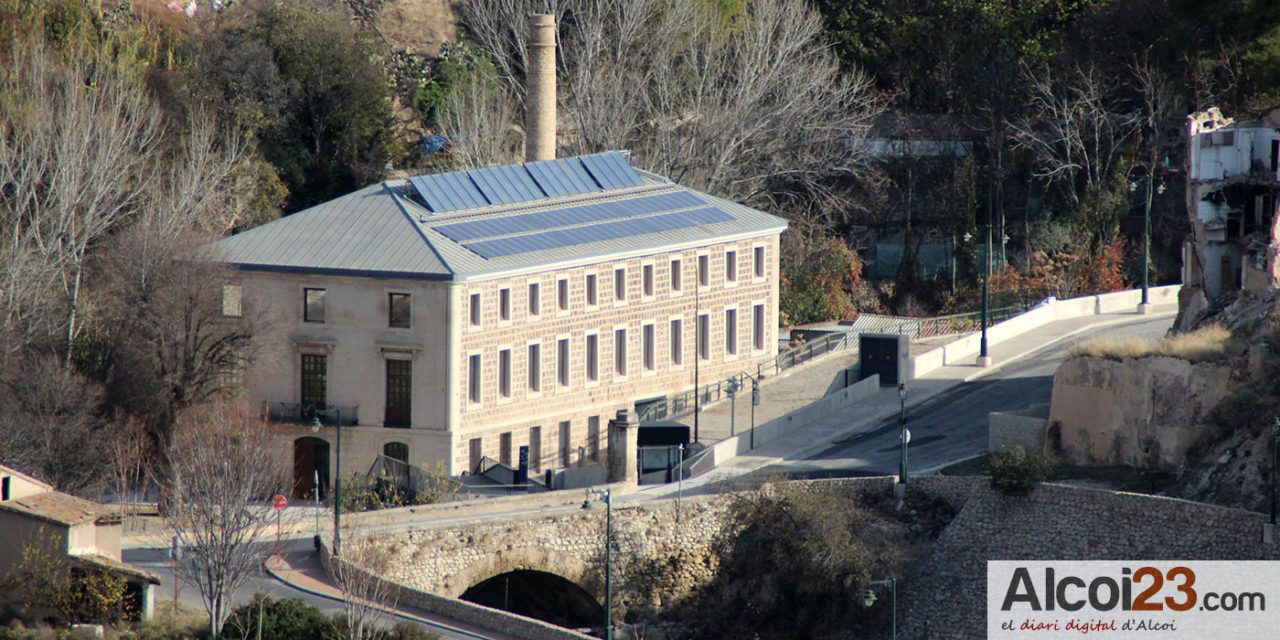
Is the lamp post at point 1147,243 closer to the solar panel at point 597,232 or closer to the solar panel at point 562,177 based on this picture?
the solar panel at point 597,232

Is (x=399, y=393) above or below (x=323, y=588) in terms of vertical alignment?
above

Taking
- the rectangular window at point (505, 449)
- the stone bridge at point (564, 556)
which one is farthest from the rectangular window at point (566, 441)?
the stone bridge at point (564, 556)

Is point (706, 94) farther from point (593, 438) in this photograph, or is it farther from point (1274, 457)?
point (1274, 457)

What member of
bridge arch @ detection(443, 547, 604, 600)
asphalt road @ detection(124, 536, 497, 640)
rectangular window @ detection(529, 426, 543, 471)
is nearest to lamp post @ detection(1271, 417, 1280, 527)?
bridge arch @ detection(443, 547, 604, 600)

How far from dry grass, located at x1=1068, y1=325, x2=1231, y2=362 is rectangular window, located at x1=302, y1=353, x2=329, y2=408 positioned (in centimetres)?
2348

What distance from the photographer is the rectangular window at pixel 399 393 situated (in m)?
81.7

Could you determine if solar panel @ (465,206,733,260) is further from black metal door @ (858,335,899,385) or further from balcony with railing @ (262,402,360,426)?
black metal door @ (858,335,899,385)

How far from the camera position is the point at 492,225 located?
86438mm

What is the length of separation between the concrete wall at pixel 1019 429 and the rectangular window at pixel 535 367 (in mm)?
14808

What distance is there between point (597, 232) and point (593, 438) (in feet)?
23.4

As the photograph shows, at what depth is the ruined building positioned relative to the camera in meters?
84.8

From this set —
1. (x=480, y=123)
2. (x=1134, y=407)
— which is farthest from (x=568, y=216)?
(x=1134, y=407)

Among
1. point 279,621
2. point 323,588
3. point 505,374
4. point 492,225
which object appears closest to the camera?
point 279,621

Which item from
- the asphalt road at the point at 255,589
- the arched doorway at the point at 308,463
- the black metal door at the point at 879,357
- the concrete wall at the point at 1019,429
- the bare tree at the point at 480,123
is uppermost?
the bare tree at the point at 480,123
